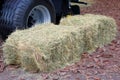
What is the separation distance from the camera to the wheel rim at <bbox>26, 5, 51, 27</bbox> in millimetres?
6676

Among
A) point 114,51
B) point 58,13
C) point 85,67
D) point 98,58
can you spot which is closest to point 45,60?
point 85,67

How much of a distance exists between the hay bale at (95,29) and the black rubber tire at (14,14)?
835 mm

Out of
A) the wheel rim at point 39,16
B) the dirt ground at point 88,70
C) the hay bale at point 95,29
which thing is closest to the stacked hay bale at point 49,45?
the hay bale at point 95,29

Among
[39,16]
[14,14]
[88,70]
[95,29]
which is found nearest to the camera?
[88,70]

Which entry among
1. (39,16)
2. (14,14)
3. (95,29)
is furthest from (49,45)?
(39,16)

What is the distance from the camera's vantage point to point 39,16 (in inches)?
268

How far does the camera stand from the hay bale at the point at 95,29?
6246 mm

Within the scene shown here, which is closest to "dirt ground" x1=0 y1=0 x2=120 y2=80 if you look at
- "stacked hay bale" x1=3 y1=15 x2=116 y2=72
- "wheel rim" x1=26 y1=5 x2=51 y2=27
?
"stacked hay bale" x1=3 y1=15 x2=116 y2=72

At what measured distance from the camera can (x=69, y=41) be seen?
218 inches

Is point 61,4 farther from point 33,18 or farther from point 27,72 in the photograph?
point 27,72

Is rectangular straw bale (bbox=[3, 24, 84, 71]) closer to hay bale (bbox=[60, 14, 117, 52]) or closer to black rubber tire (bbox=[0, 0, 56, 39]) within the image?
hay bale (bbox=[60, 14, 117, 52])

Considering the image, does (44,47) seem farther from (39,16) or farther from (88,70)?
(39,16)

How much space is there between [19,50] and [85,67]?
1112 mm

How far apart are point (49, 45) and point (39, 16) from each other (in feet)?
6.01
